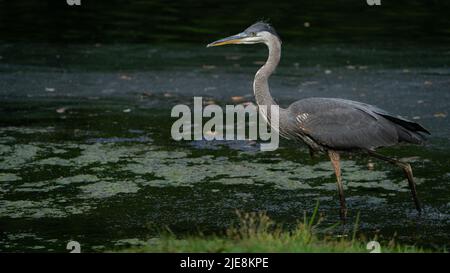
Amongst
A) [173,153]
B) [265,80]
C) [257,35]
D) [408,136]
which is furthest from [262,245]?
[173,153]

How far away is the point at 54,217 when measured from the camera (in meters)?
8.00

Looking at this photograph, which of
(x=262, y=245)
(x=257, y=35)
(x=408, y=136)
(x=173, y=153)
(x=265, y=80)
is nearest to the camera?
(x=262, y=245)

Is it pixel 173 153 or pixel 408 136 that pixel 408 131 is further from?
pixel 173 153

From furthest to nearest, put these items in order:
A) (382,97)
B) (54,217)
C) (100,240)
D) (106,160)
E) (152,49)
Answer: (152,49), (382,97), (106,160), (54,217), (100,240)

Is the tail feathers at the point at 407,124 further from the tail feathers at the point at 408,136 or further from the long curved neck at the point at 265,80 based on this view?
the long curved neck at the point at 265,80

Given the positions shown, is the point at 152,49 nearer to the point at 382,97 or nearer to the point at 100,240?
the point at 382,97

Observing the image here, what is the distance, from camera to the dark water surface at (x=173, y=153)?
7941 millimetres

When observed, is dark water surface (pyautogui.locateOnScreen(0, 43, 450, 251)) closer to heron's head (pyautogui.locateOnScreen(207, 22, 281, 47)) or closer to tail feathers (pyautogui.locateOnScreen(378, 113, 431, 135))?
tail feathers (pyautogui.locateOnScreen(378, 113, 431, 135))

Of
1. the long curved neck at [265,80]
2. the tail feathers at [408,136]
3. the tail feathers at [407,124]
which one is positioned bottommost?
the tail feathers at [408,136]

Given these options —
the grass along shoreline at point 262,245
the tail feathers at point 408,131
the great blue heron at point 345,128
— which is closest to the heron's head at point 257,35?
the great blue heron at point 345,128

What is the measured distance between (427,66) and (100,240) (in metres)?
8.28

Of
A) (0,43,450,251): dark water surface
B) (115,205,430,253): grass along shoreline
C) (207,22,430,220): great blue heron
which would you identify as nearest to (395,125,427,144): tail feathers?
(207,22,430,220): great blue heron

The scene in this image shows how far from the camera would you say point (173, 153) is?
10000 millimetres
